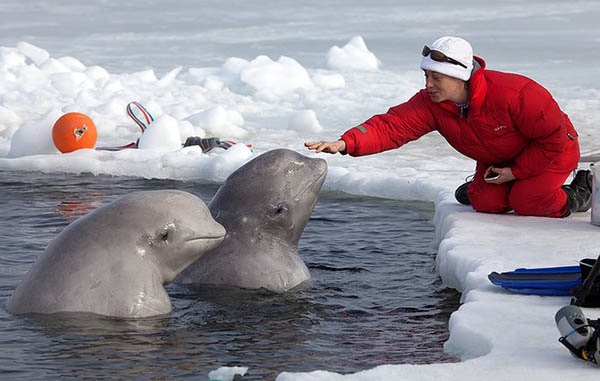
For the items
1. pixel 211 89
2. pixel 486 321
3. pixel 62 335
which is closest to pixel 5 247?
pixel 62 335

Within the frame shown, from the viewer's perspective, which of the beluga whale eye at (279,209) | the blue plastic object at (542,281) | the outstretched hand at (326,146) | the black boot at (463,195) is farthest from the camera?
the black boot at (463,195)

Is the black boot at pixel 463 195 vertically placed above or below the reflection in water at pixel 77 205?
above

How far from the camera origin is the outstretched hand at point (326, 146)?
240 inches

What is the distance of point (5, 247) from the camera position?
23.4 feet

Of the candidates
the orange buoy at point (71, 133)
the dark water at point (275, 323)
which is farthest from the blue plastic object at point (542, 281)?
the orange buoy at point (71, 133)

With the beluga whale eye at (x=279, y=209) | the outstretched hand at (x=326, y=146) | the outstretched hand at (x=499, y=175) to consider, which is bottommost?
the beluga whale eye at (x=279, y=209)

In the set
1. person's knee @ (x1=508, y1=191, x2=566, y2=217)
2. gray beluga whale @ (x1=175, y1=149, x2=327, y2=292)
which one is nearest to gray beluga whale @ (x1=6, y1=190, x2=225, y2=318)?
gray beluga whale @ (x1=175, y1=149, x2=327, y2=292)

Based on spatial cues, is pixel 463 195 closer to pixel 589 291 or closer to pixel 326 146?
pixel 326 146

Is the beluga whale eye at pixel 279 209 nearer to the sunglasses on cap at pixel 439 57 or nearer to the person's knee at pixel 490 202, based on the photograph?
the sunglasses on cap at pixel 439 57

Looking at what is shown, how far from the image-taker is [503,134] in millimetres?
6594

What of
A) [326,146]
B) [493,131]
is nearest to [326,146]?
[326,146]

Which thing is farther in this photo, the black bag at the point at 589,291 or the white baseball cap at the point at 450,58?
the white baseball cap at the point at 450,58

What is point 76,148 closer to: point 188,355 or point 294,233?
point 294,233

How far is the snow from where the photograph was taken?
471cm
